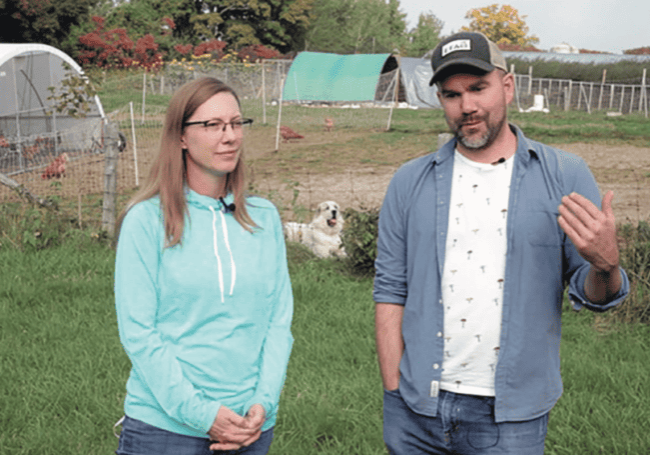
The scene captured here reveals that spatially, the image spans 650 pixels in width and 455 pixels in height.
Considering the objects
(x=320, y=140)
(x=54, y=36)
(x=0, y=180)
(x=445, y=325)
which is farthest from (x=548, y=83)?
(x=445, y=325)

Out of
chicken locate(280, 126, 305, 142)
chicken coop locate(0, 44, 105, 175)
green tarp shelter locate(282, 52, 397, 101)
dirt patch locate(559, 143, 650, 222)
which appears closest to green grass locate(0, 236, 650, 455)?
dirt patch locate(559, 143, 650, 222)

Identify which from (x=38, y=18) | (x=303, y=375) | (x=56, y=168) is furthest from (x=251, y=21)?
(x=303, y=375)

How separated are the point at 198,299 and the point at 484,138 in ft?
3.25

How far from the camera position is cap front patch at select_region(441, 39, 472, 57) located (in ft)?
6.93

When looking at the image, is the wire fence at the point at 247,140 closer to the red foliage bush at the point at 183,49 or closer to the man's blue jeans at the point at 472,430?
the man's blue jeans at the point at 472,430

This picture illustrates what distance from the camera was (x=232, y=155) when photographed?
7.27 feet

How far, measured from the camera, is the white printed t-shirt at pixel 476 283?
2115mm

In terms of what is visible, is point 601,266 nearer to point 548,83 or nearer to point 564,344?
point 564,344

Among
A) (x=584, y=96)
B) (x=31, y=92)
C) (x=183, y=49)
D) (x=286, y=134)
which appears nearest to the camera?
(x=31, y=92)

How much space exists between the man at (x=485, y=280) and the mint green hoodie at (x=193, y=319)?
486mm

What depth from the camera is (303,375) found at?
4629mm

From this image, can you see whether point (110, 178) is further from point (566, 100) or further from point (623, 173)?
point (566, 100)

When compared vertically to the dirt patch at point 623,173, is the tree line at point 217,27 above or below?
above

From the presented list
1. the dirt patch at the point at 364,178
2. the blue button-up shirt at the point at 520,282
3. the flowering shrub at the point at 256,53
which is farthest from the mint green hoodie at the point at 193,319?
the flowering shrub at the point at 256,53
